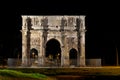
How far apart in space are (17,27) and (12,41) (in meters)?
2.66

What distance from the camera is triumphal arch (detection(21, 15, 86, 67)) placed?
5362cm

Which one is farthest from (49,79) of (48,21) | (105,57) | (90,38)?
(90,38)

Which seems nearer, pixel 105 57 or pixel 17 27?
pixel 105 57

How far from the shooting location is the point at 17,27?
239 ft

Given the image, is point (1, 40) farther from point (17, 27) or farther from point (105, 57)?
point (105, 57)

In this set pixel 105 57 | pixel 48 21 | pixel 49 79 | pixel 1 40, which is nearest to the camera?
pixel 49 79

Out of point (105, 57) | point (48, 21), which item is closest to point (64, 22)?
point (48, 21)

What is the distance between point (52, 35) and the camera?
178ft

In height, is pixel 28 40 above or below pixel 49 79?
above

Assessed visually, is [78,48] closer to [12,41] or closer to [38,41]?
[38,41]

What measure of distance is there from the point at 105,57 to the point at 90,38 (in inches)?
258

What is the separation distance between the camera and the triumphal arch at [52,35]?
176 ft

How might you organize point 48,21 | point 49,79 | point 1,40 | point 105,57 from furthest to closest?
point 1,40 < point 105,57 < point 48,21 < point 49,79

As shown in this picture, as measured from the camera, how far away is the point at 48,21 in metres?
53.7
